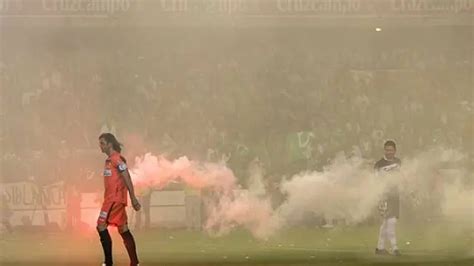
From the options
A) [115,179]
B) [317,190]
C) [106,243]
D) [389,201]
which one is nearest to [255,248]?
[317,190]

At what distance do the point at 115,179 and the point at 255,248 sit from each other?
2.78 meters

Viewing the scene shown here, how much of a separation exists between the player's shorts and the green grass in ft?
3.94

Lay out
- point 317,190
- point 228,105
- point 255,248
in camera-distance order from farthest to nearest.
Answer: point 228,105, point 317,190, point 255,248

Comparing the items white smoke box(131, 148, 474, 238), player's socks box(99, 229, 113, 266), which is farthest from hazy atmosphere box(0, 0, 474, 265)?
player's socks box(99, 229, 113, 266)

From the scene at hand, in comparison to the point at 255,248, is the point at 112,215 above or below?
above

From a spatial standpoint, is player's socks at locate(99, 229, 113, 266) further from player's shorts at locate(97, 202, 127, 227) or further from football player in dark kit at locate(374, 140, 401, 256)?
football player in dark kit at locate(374, 140, 401, 256)

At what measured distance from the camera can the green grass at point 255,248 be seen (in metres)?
9.47

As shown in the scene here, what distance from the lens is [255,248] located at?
34.6 ft

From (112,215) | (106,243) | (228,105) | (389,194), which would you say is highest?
(228,105)

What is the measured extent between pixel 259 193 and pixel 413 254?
257 centimetres

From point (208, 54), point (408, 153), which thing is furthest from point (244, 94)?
point (408, 153)

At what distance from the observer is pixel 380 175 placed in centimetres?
1022

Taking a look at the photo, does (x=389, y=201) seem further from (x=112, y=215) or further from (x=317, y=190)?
(x=112, y=215)

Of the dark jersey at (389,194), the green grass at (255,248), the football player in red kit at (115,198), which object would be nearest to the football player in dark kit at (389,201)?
the dark jersey at (389,194)
